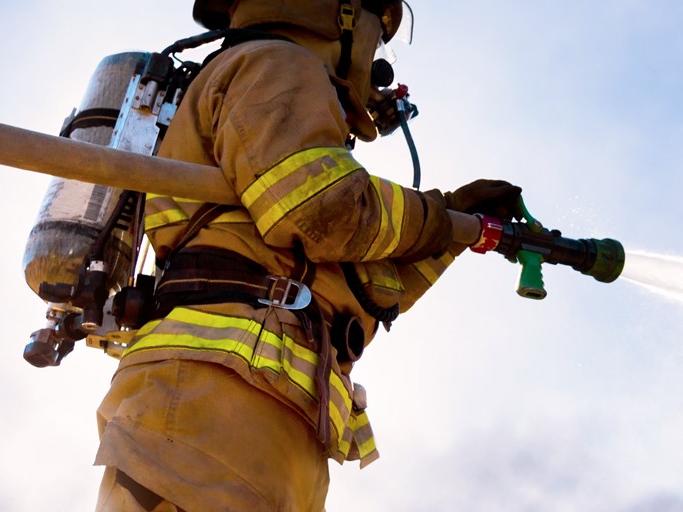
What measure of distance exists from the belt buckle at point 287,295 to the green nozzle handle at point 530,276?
37.6 inches

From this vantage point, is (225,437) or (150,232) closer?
(225,437)

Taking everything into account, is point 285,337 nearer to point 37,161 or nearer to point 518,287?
point 37,161

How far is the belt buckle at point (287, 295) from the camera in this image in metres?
2.81

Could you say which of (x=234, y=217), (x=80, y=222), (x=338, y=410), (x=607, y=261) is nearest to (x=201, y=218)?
(x=234, y=217)

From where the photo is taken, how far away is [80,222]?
3742mm

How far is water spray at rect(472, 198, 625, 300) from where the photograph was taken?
347 centimetres

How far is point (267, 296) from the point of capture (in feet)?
9.30

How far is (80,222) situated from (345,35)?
128 cm

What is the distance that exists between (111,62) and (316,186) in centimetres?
192

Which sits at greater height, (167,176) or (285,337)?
(167,176)

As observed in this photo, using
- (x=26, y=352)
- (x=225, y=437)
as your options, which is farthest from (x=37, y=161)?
(x=26, y=352)

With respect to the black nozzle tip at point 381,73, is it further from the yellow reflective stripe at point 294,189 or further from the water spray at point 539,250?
the yellow reflective stripe at point 294,189

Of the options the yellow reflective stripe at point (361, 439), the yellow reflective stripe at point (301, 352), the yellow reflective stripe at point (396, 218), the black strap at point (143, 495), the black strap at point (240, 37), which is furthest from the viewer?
the black strap at point (240, 37)

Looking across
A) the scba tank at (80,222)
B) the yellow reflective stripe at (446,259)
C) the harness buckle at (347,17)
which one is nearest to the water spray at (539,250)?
the yellow reflective stripe at (446,259)
